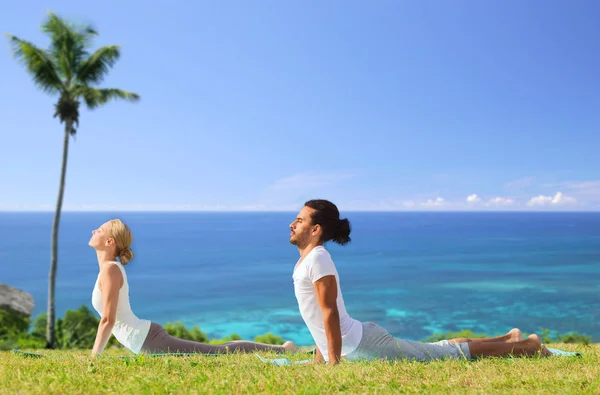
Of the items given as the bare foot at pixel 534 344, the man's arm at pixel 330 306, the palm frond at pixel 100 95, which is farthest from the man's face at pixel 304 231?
the palm frond at pixel 100 95

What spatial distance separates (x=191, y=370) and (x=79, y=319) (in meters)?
23.0

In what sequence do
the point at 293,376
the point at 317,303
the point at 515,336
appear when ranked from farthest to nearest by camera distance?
1. the point at 515,336
2. the point at 317,303
3. the point at 293,376

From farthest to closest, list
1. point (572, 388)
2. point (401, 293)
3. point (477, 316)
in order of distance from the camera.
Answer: point (401, 293), point (477, 316), point (572, 388)

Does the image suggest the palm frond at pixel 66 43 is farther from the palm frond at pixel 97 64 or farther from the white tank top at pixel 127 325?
the white tank top at pixel 127 325

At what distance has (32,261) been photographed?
14300 centimetres

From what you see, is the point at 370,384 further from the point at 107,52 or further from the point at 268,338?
the point at 268,338

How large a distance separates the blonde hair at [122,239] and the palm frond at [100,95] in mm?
17271

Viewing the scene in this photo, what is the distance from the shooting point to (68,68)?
22.5m

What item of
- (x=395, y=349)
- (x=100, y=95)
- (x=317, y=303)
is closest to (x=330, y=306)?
(x=317, y=303)

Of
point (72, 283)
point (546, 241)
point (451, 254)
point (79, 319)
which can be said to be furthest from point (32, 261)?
point (546, 241)

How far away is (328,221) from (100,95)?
64.1 feet

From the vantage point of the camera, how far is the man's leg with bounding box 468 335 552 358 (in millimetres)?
5730

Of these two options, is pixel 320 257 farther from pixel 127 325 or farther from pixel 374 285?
pixel 374 285

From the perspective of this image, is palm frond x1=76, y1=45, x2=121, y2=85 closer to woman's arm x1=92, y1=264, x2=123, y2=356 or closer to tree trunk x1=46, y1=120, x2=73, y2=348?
tree trunk x1=46, y1=120, x2=73, y2=348
